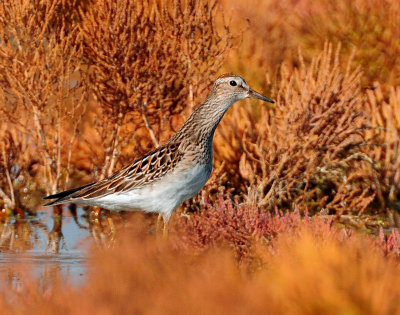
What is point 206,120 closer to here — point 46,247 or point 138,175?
point 138,175

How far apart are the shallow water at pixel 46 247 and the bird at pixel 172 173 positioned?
58 centimetres

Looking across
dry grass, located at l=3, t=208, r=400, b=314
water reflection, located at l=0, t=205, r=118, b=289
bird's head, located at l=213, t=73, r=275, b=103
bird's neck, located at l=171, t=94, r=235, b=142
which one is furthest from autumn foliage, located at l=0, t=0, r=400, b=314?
bird's head, located at l=213, t=73, r=275, b=103

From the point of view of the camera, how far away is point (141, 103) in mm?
10656

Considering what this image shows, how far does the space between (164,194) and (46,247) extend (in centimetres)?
156

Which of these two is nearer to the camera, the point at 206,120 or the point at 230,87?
the point at 206,120

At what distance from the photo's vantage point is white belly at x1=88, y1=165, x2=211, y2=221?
27.2 ft

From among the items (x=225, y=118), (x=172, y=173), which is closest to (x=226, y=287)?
(x=172, y=173)

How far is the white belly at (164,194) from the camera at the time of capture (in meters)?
8.30

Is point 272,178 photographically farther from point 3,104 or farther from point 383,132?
point 3,104

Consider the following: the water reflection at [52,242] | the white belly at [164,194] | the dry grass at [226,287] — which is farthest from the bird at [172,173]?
the dry grass at [226,287]

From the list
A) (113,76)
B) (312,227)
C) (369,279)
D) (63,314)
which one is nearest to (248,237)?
(312,227)

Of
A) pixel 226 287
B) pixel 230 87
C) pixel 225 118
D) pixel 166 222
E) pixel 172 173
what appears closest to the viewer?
pixel 226 287

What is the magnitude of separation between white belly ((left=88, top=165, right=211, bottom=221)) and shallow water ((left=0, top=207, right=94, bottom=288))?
1.94ft

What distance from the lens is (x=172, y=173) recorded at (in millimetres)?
8312
